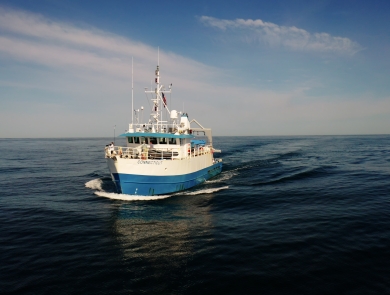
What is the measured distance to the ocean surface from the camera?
9602 mm

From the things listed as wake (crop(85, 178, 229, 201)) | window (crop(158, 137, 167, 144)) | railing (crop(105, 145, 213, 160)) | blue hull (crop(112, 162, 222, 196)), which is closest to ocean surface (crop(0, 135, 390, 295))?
wake (crop(85, 178, 229, 201))

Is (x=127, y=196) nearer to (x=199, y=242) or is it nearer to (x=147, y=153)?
(x=147, y=153)

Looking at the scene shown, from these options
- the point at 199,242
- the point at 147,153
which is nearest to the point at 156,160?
the point at 147,153

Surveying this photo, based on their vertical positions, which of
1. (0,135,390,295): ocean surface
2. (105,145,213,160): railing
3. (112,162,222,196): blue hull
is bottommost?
(0,135,390,295): ocean surface

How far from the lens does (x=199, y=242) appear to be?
13438 millimetres

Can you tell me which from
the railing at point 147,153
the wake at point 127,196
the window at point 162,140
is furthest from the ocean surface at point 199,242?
the window at point 162,140

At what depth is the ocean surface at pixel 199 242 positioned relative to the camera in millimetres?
9602

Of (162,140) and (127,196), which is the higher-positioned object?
(162,140)

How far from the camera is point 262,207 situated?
64.1ft

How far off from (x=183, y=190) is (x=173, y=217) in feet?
25.7

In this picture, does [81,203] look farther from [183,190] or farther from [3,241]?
[183,190]

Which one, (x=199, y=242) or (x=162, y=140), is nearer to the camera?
(x=199, y=242)

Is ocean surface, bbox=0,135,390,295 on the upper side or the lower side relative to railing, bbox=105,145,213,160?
lower

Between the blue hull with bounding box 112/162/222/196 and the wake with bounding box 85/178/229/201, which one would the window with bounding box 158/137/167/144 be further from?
the wake with bounding box 85/178/229/201
